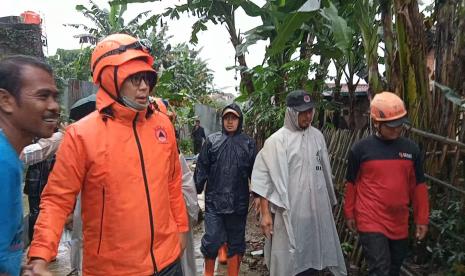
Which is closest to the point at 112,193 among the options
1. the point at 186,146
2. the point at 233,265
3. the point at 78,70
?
the point at 233,265

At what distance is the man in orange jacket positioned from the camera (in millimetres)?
2131

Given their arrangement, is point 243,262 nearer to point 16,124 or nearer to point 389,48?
point 389,48

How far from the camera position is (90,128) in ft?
7.20

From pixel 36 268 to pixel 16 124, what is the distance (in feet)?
1.94

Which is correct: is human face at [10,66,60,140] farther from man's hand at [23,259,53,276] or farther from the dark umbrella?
the dark umbrella

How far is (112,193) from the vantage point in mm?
2150

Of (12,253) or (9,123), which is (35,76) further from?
(12,253)

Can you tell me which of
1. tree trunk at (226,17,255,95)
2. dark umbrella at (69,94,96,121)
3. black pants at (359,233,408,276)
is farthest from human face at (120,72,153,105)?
tree trunk at (226,17,255,95)

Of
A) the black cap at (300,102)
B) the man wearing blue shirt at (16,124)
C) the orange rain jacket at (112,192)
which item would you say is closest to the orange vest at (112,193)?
the orange rain jacket at (112,192)

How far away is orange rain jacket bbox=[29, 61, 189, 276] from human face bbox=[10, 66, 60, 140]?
0.31 m

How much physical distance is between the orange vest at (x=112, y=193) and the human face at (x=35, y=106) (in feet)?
1.02

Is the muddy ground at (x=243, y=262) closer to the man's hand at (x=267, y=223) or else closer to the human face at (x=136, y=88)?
the man's hand at (x=267, y=223)

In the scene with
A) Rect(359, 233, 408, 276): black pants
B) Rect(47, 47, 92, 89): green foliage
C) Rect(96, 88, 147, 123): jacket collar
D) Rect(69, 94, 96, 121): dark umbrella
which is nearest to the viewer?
Rect(96, 88, 147, 123): jacket collar

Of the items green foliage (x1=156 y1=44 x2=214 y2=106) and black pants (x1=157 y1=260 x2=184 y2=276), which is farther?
green foliage (x1=156 y1=44 x2=214 y2=106)
